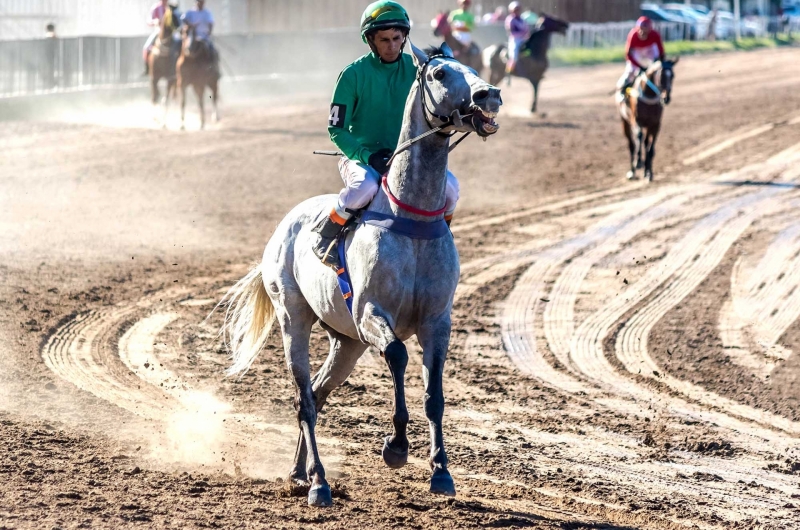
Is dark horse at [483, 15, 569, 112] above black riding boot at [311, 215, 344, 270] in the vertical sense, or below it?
above

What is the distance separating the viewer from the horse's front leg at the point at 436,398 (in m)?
5.57

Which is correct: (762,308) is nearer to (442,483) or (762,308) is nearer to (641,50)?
(442,483)

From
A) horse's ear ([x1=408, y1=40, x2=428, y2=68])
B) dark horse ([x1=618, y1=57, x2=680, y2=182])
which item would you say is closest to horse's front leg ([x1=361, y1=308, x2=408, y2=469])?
horse's ear ([x1=408, y1=40, x2=428, y2=68])

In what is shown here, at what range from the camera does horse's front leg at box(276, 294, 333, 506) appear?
6.12 m

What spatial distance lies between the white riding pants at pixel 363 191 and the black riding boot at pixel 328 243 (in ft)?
0.34

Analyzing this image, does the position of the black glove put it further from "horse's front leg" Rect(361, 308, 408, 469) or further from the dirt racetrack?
the dirt racetrack

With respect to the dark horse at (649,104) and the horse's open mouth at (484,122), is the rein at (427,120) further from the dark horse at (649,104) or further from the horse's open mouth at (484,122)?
the dark horse at (649,104)

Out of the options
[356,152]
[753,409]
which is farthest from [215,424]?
[753,409]

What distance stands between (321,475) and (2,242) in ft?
29.0

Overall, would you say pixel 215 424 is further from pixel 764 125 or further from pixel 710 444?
pixel 764 125

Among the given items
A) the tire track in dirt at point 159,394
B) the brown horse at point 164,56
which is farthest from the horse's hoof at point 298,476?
the brown horse at point 164,56

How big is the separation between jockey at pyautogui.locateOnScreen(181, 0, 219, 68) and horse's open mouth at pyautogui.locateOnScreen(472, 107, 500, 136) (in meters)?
19.0

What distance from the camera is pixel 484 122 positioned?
16.8 ft

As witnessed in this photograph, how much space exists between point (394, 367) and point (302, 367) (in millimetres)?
1154
